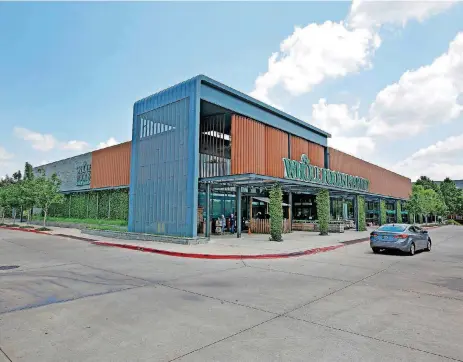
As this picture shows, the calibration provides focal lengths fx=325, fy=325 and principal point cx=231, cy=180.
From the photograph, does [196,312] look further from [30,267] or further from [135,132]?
[135,132]

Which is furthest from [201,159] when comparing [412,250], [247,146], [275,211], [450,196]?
[450,196]

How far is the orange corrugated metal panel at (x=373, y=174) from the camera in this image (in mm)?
37487

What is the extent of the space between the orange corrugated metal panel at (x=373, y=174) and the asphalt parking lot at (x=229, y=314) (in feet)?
91.1

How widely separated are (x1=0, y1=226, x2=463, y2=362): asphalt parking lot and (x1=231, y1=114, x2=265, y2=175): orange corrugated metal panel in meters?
11.6

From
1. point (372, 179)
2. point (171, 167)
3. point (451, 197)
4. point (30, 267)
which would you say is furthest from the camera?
point (451, 197)

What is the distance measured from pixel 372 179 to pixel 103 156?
1340 inches

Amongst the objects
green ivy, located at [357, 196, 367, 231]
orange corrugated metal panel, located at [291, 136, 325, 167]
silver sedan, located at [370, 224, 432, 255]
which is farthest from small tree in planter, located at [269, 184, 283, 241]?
green ivy, located at [357, 196, 367, 231]

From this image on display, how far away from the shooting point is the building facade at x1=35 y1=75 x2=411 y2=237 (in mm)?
19438

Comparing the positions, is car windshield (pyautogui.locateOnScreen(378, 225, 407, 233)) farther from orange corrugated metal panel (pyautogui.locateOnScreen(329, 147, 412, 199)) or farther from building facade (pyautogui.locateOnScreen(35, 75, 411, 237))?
orange corrugated metal panel (pyautogui.locateOnScreen(329, 147, 412, 199))

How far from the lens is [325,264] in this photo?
38.2 ft

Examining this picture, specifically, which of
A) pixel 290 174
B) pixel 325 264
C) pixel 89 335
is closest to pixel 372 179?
pixel 290 174

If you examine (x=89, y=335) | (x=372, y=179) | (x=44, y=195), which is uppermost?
(x=372, y=179)

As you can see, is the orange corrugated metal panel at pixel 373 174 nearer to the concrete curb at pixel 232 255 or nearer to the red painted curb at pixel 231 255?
the red painted curb at pixel 231 255

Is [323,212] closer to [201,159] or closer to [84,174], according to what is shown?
[201,159]
